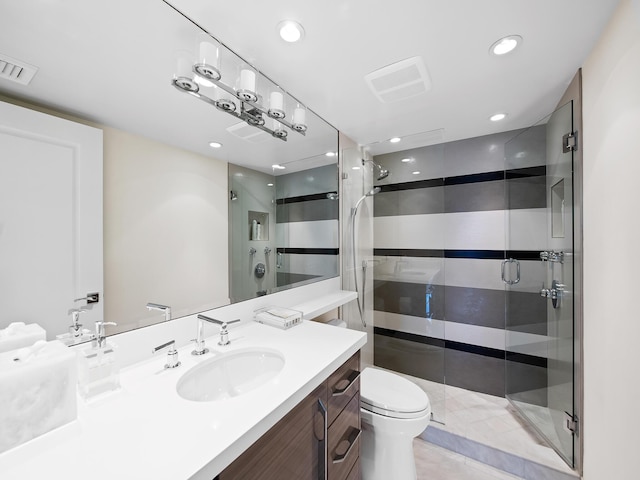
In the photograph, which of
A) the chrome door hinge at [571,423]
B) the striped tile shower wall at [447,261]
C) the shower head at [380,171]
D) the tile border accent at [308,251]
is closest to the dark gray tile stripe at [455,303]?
the striped tile shower wall at [447,261]

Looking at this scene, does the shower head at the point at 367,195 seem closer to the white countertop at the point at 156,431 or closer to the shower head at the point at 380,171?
the shower head at the point at 380,171

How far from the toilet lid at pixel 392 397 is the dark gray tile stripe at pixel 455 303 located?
34.6 inches

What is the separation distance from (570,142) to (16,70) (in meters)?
2.49

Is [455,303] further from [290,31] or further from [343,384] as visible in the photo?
[290,31]

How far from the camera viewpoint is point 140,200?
3.26 ft

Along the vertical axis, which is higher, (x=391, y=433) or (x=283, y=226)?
(x=283, y=226)

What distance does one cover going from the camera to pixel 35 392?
1.96 feet

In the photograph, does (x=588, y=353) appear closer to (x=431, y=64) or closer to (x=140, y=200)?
(x=431, y=64)

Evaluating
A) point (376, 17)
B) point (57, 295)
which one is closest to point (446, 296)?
point (376, 17)

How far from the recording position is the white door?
0.74 m

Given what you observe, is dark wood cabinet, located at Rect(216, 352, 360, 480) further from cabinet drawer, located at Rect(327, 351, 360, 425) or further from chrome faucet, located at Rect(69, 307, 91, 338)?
chrome faucet, located at Rect(69, 307, 91, 338)

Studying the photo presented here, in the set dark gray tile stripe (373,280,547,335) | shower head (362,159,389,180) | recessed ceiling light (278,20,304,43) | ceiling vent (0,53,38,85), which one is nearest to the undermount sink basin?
ceiling vent (0,53,38,85)

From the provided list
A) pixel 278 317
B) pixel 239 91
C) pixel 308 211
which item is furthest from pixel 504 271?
pixel 239 91

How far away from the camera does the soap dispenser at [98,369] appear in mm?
752
